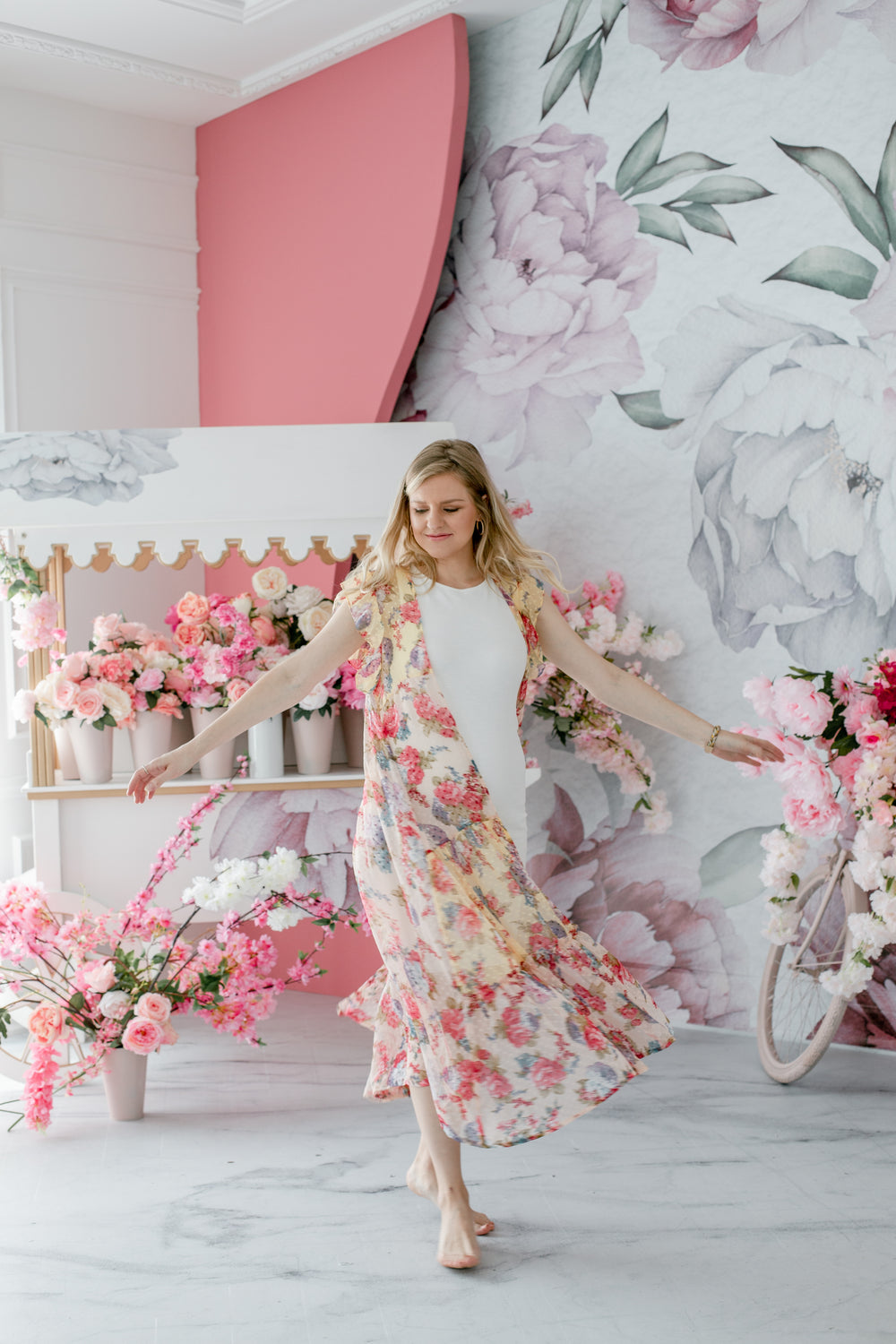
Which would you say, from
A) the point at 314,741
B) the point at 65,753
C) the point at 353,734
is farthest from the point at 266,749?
the point at 65,753

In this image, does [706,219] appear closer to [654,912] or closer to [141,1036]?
[654,912]

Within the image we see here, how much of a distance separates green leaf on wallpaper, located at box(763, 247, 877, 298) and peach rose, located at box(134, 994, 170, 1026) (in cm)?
238

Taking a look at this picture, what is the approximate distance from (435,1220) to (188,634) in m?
1.61

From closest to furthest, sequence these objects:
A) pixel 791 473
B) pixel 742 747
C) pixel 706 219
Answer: pixel 742 747 → pixel 791 473 → pixel 706 219

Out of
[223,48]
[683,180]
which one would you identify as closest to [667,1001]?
[683,180]

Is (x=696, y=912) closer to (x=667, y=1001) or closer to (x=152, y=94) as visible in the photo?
(x=667, y=1001)

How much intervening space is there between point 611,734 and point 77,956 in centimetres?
152

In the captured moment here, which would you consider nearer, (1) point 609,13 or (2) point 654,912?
(1) point 609,13

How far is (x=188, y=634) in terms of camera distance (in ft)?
10.9

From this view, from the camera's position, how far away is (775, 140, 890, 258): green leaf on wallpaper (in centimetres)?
312

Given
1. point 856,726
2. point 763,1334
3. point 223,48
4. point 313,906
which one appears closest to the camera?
point 763,1334

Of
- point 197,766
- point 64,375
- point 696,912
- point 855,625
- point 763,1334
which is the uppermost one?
point 64,375

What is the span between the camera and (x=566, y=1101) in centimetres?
211

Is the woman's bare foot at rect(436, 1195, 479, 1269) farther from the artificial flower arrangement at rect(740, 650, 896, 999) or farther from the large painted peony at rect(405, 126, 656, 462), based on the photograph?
the large painted peony at rect(405, 126, 656, 462)
